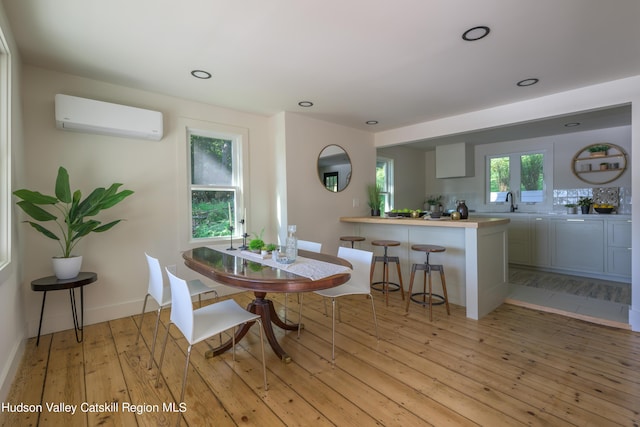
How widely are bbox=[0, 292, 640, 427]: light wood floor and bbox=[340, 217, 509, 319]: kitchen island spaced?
1.40 ft

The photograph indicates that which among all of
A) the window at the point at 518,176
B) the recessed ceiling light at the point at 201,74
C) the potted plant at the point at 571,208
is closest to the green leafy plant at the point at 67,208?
the recessed ceiling light at the point at 201,74

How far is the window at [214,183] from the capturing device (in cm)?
366

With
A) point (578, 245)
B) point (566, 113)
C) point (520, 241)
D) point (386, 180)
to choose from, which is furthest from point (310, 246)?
point (578, 245)

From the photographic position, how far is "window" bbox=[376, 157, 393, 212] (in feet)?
19.2

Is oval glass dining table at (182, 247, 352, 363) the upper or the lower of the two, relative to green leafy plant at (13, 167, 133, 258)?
lower

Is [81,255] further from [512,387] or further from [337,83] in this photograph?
Result: [512,387]

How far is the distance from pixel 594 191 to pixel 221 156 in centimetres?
584

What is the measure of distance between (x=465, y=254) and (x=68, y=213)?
3.82 m

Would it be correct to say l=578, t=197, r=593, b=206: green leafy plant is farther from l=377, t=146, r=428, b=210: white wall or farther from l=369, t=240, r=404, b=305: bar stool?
l=369, t=240, r=404, b=305: bar stool

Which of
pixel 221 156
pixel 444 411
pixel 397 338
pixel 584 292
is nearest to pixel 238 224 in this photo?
pixel 221 156

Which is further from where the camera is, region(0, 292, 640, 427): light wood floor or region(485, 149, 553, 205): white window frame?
region(485, 149, 553, 205): white window frame

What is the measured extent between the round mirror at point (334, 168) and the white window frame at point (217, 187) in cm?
105

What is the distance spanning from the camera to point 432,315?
3113 mm

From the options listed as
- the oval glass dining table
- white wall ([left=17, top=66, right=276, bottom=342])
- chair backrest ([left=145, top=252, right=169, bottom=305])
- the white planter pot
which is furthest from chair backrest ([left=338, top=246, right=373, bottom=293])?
the white planter pot
